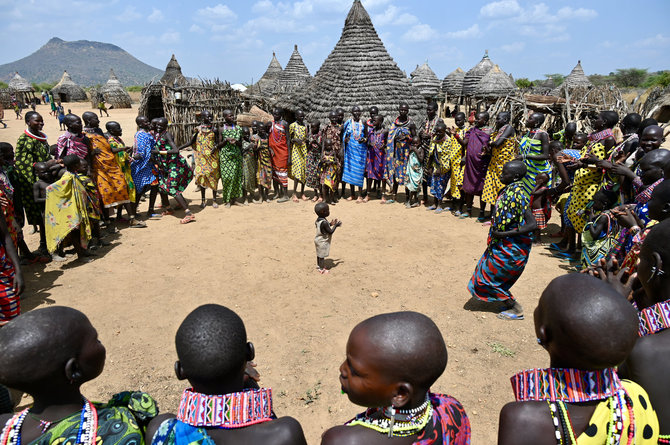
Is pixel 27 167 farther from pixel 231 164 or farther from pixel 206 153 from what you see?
pixel 231 164

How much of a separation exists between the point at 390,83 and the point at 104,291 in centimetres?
1032

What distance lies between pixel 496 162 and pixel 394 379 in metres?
6.58

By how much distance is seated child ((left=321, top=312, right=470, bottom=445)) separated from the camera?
4.00ft

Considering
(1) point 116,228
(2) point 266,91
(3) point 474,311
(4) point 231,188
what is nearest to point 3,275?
(1) point 116,228

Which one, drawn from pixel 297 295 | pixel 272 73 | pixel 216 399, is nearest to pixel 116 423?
pixel 216 399

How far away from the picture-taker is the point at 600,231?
169 inches

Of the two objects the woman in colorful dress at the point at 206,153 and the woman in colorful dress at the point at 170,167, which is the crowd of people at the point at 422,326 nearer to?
the woman in colorful dress at the point at 170,167

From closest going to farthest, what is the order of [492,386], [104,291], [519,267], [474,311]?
[492,386]
[519,267]
[474,311]
[104,291]

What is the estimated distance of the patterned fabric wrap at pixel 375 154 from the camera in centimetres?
871

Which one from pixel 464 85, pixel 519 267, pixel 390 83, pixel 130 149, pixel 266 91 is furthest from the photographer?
pixel 464 85

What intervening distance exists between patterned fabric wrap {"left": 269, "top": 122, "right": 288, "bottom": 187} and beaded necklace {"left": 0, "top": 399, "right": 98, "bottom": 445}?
778 cm

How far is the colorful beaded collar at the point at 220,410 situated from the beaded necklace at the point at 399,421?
37cm

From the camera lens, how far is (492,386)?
3217 mm

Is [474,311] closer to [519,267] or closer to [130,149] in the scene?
[519,267]
